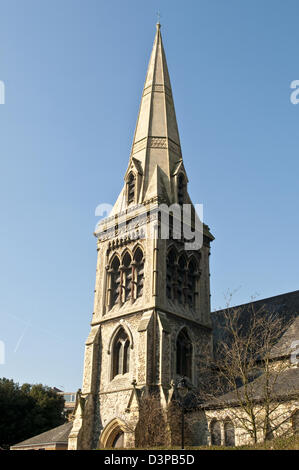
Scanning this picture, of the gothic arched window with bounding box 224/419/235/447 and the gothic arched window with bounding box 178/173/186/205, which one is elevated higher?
the gothic arched window with bounding box 178/173/186/205

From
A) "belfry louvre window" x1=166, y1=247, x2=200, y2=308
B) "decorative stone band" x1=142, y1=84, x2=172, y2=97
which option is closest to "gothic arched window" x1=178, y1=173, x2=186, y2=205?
"belfry louvre window" x1=166, y1=247, x2=200, y2=308

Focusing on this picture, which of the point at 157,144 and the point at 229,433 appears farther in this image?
the point at 157,144

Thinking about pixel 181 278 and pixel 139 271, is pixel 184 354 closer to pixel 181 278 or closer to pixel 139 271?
pixel 181 278

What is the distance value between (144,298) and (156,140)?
12.5m

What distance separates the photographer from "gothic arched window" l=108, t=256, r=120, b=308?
31.8m

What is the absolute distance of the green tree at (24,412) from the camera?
1721 inches

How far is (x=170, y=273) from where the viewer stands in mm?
30906

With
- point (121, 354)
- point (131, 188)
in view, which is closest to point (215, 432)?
point (121, 354)

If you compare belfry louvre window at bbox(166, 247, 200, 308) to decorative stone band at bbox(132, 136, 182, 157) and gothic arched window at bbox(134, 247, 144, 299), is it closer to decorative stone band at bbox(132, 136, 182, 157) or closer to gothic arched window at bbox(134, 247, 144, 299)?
gothic arched window at bbox(134, 247, 144, 299)

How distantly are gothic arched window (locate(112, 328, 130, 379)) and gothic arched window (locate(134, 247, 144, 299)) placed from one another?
8.09 ft

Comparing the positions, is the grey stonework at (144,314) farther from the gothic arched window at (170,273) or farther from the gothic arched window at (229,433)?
the gothic arched window at (170,273)
